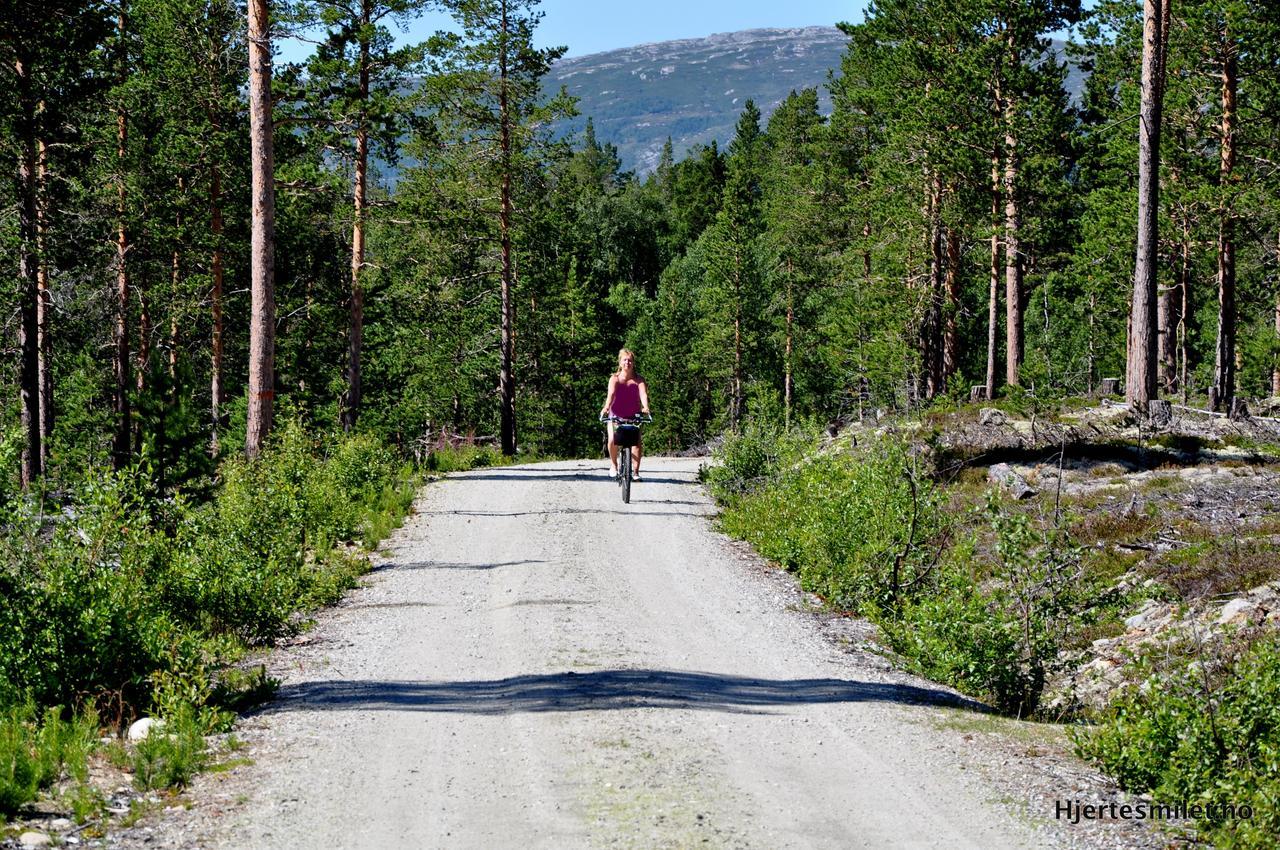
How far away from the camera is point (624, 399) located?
1645 centimetres

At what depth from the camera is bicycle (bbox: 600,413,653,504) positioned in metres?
16.5

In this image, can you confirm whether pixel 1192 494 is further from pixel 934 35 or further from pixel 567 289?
pixel 567 289

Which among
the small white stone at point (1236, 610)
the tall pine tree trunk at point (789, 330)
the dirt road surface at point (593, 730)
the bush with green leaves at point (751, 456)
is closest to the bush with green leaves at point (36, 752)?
the dirt road surface at point (593, 730)

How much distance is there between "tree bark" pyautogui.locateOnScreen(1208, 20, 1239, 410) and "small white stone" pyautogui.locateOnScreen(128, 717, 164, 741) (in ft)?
79.9

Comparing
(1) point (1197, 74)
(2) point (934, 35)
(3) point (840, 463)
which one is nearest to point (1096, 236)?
(1) point (1197, 74)

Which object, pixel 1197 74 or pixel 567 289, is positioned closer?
pixel 1197 74

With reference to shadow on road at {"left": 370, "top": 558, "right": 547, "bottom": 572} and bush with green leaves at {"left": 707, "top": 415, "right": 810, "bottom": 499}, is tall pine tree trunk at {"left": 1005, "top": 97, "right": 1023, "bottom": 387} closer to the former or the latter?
bush with green leaves at {"left": 707, "top": 415, "right": 810, "bottom": 499}

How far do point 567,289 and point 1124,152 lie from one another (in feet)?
117

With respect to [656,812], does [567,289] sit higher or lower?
higher

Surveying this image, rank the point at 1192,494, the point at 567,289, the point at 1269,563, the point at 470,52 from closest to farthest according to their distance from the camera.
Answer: the point at 1269,563 → the point at 1192,494 → the point at 470,52 → the point at 567,289

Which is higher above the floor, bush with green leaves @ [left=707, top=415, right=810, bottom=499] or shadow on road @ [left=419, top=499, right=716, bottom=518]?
bush with green leaves @ [left=707, top=415, right=810, bottom=499]

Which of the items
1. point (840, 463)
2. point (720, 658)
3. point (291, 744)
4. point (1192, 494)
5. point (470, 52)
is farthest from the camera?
point (470, 52)

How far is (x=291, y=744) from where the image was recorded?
657 centimetres

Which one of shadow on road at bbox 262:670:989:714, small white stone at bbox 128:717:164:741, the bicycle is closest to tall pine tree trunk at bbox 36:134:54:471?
the bicycle
